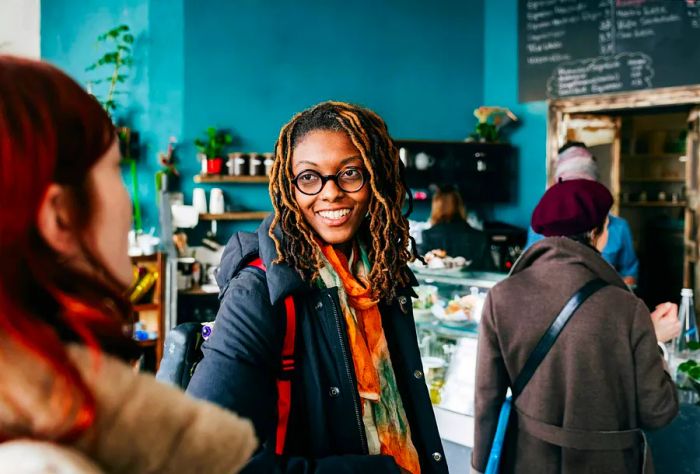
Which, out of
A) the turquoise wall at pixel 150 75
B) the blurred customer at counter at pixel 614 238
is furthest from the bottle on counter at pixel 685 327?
the turquoise wall at pixel 150 75

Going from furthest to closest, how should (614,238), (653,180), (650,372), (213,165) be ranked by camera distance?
(653,180) → (213,165) → (614,238) → (650,372)

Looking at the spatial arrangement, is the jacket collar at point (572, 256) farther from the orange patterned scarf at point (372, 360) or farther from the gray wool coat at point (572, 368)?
the orange patterned scarf at point (372, 360)

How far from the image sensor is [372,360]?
1.39 meters

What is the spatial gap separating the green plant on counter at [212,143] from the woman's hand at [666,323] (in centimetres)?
418

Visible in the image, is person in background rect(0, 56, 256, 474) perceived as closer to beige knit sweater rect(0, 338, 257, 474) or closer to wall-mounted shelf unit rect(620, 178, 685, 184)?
beige knit sweater rect(0, 338, 257, 474)

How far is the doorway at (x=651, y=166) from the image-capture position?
586cm

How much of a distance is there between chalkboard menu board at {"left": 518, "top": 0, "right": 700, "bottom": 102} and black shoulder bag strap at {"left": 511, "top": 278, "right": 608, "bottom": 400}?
4556mm

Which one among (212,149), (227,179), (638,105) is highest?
(638,105)

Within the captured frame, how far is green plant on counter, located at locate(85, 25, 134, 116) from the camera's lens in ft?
19.0

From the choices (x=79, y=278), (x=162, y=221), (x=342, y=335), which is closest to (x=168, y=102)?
(x=162, y=221)

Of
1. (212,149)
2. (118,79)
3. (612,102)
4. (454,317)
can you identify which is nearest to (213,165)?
(212,149)

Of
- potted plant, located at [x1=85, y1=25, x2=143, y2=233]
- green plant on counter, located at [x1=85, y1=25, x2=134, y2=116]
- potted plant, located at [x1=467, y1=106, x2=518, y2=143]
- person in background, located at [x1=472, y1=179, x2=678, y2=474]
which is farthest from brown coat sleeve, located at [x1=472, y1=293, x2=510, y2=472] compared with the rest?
potted plant, located at [x1=467, y1=106, x2=518, y2=143]

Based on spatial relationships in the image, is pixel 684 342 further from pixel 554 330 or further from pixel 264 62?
pixel 264 62

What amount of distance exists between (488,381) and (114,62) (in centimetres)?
499
